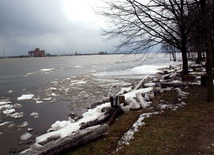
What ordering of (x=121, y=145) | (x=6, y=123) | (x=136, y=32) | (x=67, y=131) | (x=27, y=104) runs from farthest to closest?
(x=27, y=104) → (x=136, y=32) → (x=6, y=123) → (x=67, y=131) → (x=121, y=145)

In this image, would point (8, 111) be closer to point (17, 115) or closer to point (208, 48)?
point (17, 115)

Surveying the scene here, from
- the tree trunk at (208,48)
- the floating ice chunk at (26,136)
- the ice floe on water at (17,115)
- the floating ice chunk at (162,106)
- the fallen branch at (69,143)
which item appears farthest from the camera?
the ice floe on water at (17,115)

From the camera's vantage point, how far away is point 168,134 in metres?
6.09

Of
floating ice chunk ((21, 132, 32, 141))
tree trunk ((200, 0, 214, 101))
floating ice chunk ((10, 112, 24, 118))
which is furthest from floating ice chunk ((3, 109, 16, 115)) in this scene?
tree trunk ((200, 0, 214, 101))

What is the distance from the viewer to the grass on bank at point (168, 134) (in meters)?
5.34

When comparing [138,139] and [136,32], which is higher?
[136,32]

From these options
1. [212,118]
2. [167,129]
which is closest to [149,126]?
[167,129]

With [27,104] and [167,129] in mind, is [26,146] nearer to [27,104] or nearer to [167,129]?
[167,129]

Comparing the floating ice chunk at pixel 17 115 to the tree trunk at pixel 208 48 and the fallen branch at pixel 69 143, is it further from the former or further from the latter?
the tree trunk at pixel 208 48

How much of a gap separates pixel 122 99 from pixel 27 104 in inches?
377

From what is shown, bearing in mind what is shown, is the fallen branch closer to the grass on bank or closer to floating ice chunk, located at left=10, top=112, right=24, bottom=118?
the grass on bank

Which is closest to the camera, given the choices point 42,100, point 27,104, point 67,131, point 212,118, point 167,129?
point 167,129

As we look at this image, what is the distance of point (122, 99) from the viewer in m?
9.34

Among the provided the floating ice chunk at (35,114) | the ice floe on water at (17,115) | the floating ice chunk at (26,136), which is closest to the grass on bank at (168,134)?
the floating ice chunk at (26,136)
